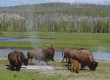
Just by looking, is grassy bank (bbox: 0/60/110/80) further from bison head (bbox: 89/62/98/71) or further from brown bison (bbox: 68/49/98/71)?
brown bison (bbox: 68/49/98/71)

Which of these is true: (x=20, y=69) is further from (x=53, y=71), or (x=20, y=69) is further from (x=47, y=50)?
(x=47, y=50)

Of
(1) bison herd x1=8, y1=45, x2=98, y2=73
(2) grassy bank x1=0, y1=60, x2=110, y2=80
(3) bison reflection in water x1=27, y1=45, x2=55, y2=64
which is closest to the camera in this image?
(2) grassy bank x1=0, y1=60, x2=110, y2=80

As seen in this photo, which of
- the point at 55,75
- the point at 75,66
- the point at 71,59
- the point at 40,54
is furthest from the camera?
the point at 40,54

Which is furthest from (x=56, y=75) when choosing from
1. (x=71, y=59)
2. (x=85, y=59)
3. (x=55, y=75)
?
(x=85, y=59)

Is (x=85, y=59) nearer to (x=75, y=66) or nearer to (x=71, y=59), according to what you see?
(x=71, y=59)

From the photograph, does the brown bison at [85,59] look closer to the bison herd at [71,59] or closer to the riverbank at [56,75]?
the bison herd at [71,59]

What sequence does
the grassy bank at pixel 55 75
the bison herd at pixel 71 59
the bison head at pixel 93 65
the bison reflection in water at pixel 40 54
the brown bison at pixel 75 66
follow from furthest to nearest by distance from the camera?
the bison reflection in water at pixel 40 54
the bison head at pixel 93 65
the bison herd at pixel 71 59
the brown bison at pixel 75 66
the grassy bank at pixel 55 75

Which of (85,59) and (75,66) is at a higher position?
(85,59)

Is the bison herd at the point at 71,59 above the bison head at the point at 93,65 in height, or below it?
above

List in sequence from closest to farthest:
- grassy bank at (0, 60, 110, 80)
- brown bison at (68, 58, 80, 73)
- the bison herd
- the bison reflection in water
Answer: grassy bank at (0, 60, 110, 80) < brown bison at (68, 58, 80, 73) < the bison herd < the bison reflection in water

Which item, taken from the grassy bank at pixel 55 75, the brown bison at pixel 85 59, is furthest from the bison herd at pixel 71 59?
the grassy bank at pixel 55 75

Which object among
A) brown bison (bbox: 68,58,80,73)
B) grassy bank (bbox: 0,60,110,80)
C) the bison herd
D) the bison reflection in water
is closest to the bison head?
the bison herd

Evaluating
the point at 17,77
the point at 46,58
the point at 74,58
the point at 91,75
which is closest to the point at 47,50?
the point at 46,58

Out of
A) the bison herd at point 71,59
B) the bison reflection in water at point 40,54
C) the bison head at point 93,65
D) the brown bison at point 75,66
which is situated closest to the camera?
the brown bison at point 75,66
